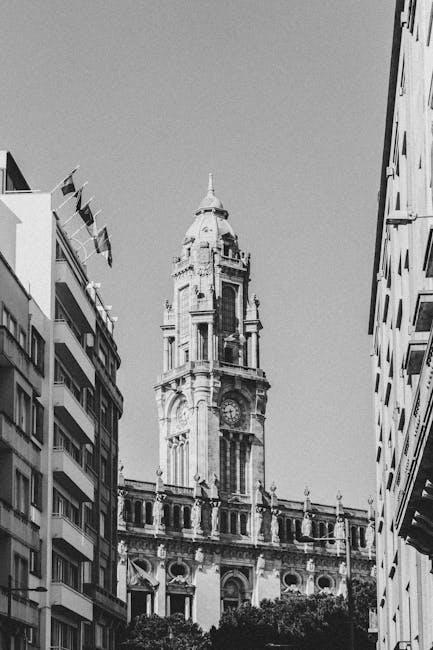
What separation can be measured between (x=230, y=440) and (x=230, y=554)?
1363 cm

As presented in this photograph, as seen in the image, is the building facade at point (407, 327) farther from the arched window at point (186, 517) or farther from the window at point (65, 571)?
the arched window at point (186, 517)

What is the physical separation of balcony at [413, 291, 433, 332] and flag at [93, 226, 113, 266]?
39.1m

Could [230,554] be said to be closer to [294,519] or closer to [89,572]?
[294,519]

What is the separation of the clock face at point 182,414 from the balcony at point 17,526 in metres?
111

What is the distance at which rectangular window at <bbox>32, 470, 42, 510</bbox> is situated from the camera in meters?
54.1

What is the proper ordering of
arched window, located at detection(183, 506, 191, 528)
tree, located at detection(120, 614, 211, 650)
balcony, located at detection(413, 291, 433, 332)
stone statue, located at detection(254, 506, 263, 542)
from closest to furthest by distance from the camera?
balcony, located at detection(413, 291, 433, 332) → tree, located at detection(120, 614, 211, 650) → arched window, located at detection(183, 506, 191, 528) → stone statue, located at detection(254, 506, 263, 542)

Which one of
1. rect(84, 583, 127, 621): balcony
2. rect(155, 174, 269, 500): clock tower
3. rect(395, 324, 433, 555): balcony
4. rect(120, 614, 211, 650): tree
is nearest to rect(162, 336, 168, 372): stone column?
rect(155, 174, 269, 500): clock tower

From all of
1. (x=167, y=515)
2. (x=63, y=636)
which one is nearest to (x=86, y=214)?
(x=63, y=636)

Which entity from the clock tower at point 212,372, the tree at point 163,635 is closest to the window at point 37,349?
the tree at point 163,635

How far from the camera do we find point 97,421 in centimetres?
7000

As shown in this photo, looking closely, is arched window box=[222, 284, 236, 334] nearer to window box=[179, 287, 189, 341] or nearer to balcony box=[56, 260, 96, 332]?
window box=[179, 287, 189, 341]

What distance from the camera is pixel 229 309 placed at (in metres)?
170

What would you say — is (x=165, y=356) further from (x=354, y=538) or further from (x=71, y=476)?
(x=71, y=476)

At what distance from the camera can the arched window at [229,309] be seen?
16950 cm
